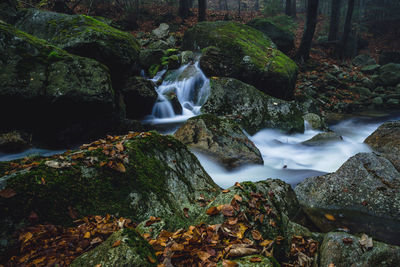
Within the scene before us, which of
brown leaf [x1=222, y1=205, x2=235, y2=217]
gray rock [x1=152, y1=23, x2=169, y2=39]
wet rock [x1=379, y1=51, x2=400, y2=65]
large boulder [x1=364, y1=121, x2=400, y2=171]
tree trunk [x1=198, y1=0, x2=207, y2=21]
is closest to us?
brown leaf [x1=222, y1=205, x2=235, y2=217]

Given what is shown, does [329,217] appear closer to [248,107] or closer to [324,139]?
[324,139]

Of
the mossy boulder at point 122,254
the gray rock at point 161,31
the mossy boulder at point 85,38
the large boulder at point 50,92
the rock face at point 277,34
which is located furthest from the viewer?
the rock face at point 277,34

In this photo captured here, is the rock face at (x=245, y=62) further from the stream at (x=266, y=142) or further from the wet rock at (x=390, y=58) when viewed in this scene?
the wet rock at (x=390, y=58)

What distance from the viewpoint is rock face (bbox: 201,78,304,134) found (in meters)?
8.56

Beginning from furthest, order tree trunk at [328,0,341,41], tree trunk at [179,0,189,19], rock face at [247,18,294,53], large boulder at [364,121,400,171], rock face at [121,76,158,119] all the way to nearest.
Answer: tree trunk at [328,0,341,41]
tree trunk at [179,0,189,19]
rock face at [247,18,294,53]
rock face at [121,76,158,119]
large boulder at [364,121,400,171]

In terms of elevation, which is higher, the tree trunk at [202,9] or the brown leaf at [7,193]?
the tree trunk at [202,9]

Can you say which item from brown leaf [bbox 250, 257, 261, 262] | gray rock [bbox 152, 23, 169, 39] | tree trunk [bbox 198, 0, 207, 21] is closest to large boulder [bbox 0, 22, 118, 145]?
brown leaf [bbox 250, 257, 261, 262]

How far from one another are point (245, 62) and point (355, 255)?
30.3ft

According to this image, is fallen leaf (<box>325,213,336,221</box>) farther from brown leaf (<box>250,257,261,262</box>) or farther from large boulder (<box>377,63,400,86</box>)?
large boulder (<box>377,63,400,86</box>)

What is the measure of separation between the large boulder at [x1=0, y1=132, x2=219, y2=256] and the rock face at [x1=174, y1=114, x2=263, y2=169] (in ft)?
7.16

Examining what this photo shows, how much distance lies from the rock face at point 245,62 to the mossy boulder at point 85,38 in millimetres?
3734

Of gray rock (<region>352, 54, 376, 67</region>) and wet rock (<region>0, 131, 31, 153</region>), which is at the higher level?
gray rock (<region>352, 54, 376, 67</region>)

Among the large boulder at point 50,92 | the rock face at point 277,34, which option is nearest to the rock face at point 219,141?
the large boulder at point 50,92

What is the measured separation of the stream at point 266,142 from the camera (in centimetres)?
586
